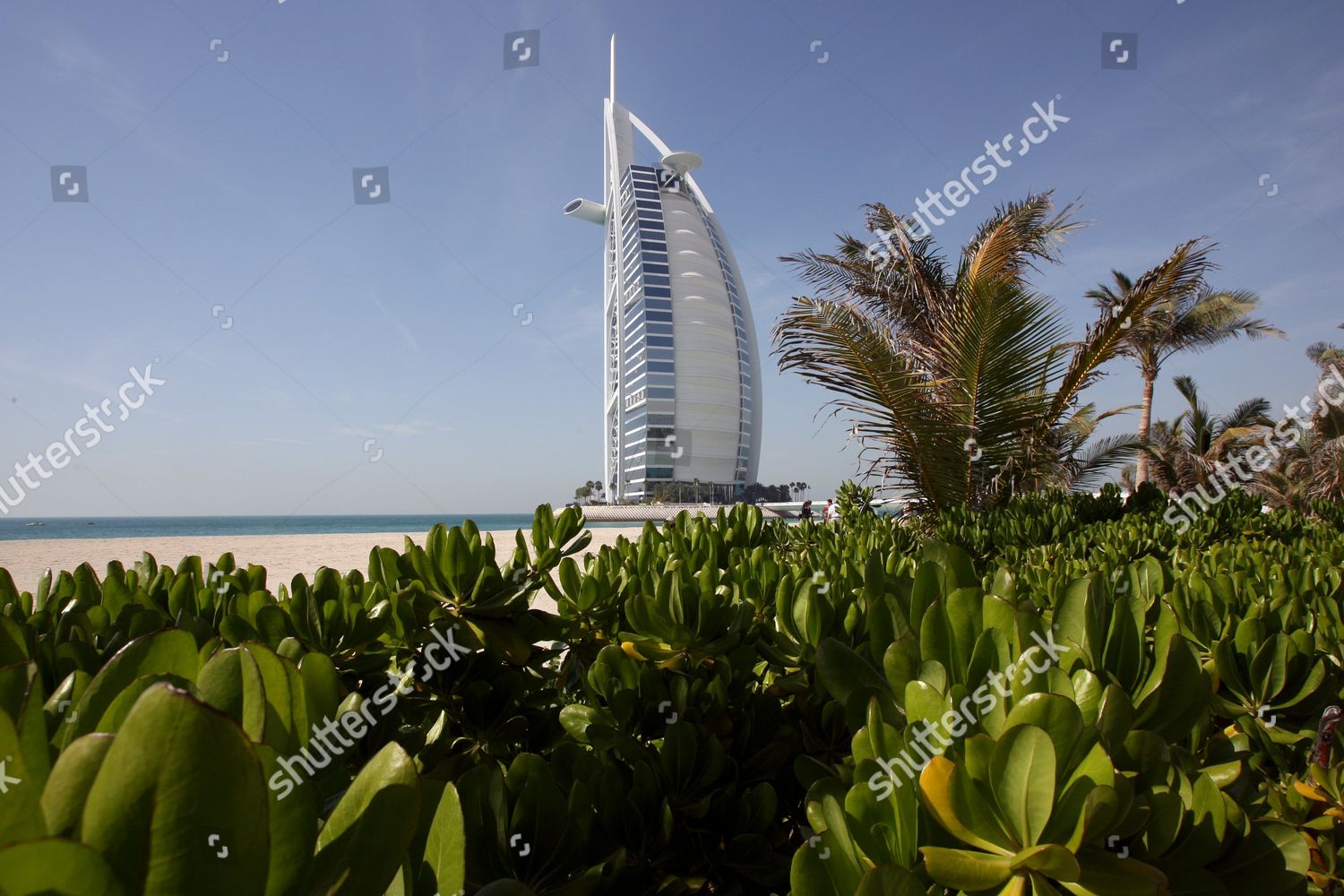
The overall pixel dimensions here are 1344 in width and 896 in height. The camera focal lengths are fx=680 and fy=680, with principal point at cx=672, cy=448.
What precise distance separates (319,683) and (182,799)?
0.31 m

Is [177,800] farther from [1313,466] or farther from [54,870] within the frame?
[1313,466]

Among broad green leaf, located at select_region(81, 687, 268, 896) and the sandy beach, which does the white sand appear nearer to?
the sandy beach

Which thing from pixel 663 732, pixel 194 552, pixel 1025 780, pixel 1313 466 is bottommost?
pixel 194 552

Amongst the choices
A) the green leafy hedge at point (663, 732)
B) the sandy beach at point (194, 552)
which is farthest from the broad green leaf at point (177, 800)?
the sandy beach at point (194, 552)

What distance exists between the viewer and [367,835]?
0.49m

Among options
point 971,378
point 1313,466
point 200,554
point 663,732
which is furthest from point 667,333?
point 663,732

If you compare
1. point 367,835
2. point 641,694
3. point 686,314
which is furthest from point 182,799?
point 686,314

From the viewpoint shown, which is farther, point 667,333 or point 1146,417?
point 667,333

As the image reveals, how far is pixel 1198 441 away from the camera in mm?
25891

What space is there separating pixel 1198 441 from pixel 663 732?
3175 cm

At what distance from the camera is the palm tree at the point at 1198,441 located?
75.7ft

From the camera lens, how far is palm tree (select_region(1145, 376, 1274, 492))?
23.1 meters

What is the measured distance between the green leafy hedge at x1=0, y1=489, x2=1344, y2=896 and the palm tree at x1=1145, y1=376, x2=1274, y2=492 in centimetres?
2432

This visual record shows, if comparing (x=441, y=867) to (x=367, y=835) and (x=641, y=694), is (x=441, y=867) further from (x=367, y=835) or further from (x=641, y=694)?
(x=641, y=694)
